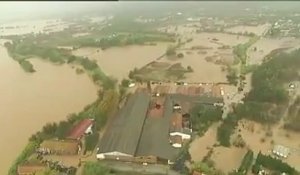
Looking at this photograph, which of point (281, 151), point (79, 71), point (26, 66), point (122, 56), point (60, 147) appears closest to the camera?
point (281, 151)

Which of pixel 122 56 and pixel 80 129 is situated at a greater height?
pixel 122 56

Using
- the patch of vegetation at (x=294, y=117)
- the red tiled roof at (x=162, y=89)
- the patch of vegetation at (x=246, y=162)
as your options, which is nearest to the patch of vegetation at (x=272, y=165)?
the patch of vegetation at (x=246, y=162)


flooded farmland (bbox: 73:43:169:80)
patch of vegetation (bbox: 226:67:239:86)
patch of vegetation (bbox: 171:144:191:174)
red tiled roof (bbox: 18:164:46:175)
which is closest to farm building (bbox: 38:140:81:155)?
red tiled roof (bbox: 18:164:46:175)

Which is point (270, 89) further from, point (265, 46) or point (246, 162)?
point (265, 46)

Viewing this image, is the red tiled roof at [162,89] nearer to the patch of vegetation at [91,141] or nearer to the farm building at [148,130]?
the farm building at [148,130]

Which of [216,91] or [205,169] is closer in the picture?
[205,169]

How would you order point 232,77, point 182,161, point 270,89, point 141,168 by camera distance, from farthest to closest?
1. point 232,77
2. point 270,89
3. point 182,161
4. point 141,168

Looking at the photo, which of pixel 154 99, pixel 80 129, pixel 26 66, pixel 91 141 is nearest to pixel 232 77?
pixel 154 99

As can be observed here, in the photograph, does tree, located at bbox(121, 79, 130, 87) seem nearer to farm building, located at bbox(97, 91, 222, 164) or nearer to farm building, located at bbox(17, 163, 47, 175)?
farm building, located at bbox(97, 91, 222, 164)
